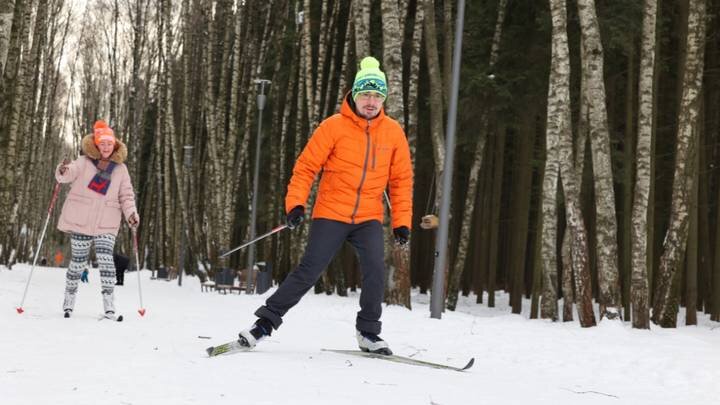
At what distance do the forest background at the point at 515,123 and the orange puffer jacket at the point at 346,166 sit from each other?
430 centimetres

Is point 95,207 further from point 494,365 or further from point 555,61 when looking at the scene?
point 555,61

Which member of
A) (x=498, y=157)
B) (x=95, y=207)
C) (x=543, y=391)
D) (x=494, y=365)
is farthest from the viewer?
(x=498, y=157)

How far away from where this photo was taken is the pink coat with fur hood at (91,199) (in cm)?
784

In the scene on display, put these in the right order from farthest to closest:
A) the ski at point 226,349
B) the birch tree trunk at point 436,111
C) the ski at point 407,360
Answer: the birch tree trunk at point 436,111 < the ski at point 407,360 < the ski at point 226,349

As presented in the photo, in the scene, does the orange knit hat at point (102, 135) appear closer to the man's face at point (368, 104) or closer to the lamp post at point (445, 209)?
the man's face at point (368, 104)

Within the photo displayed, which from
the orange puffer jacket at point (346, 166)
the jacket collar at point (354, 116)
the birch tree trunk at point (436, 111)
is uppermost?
the birch tree trunk at point (436, 111)

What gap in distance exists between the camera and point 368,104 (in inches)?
219

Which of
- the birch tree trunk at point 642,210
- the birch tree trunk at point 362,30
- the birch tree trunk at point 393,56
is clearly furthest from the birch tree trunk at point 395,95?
the birch tree trunk at point 642,210

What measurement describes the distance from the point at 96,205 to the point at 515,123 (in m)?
11.2

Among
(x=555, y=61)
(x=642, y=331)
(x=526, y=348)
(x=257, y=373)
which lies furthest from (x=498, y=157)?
(x=257, y=373)

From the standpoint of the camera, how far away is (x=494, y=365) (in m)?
6.48

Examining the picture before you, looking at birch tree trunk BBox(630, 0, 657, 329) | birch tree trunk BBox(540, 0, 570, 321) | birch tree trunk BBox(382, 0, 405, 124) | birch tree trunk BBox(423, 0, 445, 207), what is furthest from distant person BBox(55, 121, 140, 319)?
Answer: birch tree trunk BBox(423, 0, 445, 207)

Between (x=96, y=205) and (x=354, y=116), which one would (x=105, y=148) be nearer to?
(x=96, y=205)

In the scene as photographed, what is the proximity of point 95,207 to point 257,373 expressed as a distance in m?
4.05
